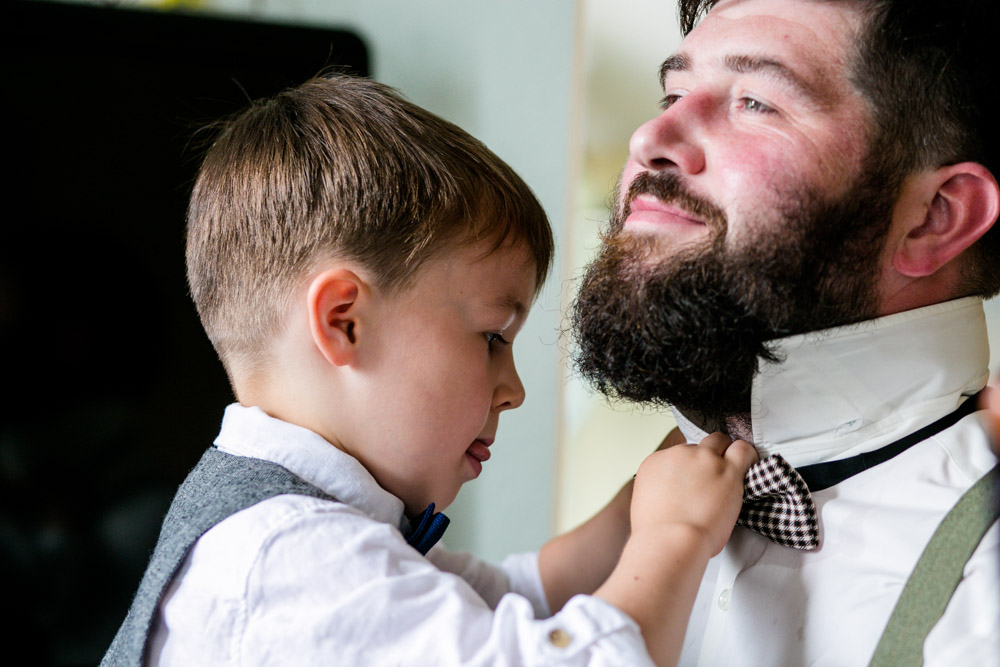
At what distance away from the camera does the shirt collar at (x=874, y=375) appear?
33.3 inches

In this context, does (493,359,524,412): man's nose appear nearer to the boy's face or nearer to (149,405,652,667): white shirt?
the boy's face

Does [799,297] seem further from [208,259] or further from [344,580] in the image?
[208,259]

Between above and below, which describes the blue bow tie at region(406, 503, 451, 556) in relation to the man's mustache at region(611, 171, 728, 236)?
below

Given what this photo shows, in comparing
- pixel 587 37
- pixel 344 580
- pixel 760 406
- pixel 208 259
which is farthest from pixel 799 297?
pixel 587 37

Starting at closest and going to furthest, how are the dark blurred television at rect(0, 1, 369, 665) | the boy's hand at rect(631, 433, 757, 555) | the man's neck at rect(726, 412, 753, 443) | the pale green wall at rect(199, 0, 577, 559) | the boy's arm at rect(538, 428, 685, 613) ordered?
1. the boy's hand at rect(631, 433, 757, 555)
2. the man's neck at rect(726, 412, 753, 443)
3. the boy's arm at rect(538, 428, 685, 613)
4. the dark blurred television at rect(0, 1, 369, 665)
5. the pale green wall at rect(199, 0, 577, 559)

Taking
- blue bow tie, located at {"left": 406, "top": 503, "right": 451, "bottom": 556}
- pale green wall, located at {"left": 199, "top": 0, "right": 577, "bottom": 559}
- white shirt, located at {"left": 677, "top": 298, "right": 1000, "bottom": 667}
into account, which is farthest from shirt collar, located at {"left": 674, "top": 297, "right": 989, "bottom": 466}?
pale green wall, located at {"left": 199, "top": 0, "right": 577, "bottom": 559}

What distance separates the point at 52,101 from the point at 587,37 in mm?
1007

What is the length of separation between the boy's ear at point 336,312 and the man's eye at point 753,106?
0.42 m

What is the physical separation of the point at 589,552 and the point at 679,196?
50 cm

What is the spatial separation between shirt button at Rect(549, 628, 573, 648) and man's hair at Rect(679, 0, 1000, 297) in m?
0.51

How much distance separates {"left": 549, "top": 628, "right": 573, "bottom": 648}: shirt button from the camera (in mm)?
688

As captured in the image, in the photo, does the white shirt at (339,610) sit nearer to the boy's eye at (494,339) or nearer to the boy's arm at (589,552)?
the boy's eye at (494,339)

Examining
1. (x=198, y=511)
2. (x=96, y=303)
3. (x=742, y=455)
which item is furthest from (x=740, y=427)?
(x=96, y=303)

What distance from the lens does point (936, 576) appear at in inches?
28.0
